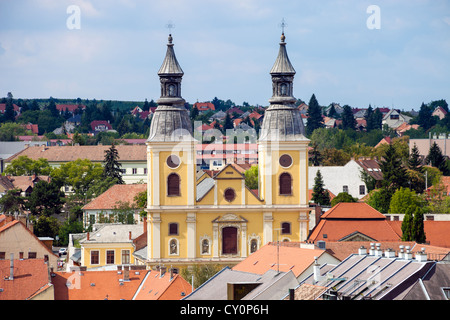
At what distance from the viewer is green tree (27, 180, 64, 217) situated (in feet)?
335

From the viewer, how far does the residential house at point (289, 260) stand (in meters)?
44.2

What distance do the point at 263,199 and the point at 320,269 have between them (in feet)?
75.6

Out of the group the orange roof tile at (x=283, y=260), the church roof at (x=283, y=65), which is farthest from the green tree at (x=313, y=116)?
the orange roof tile at (x=283, y=260)

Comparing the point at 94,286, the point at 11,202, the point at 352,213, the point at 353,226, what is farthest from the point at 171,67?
the point at 11,202

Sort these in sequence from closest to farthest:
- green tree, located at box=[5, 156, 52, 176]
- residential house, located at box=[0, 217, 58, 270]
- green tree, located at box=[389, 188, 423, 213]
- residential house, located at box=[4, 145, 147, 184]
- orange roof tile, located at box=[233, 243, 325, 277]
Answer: orange roof tile, located at box=[233, 243, 325, 277], residential house, located at box=[0, 217, 58, 270], green tree, located at box=[389, 188, 423, 213], green tree, located at box=[5, 156, 52, 176], residential house, located at box=[4, 145, 147, 184]

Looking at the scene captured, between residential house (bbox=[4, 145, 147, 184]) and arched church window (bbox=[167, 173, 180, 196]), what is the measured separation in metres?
71.3

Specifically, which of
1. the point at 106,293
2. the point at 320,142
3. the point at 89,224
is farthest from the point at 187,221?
the point at 320,142

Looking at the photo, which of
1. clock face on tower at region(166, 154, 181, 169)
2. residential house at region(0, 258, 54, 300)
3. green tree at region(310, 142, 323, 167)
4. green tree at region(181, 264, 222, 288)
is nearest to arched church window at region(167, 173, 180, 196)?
clock face on tower at region(166, 154, 181, 169)

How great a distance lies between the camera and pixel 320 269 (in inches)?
1646

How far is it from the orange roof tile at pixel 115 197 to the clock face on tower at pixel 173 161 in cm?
3347

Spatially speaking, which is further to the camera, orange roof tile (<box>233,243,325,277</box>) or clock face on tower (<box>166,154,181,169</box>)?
clock face on tower (<box>166,154,181,169</box>)

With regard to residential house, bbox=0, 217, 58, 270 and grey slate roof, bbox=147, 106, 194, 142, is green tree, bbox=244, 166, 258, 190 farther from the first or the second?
residential house, bbox=0, 217, 58, 270

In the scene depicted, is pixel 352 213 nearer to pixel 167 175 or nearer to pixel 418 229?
pixel 418 229

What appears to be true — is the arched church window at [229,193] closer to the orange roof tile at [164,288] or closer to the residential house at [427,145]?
the orange roof tile at [164,288]
